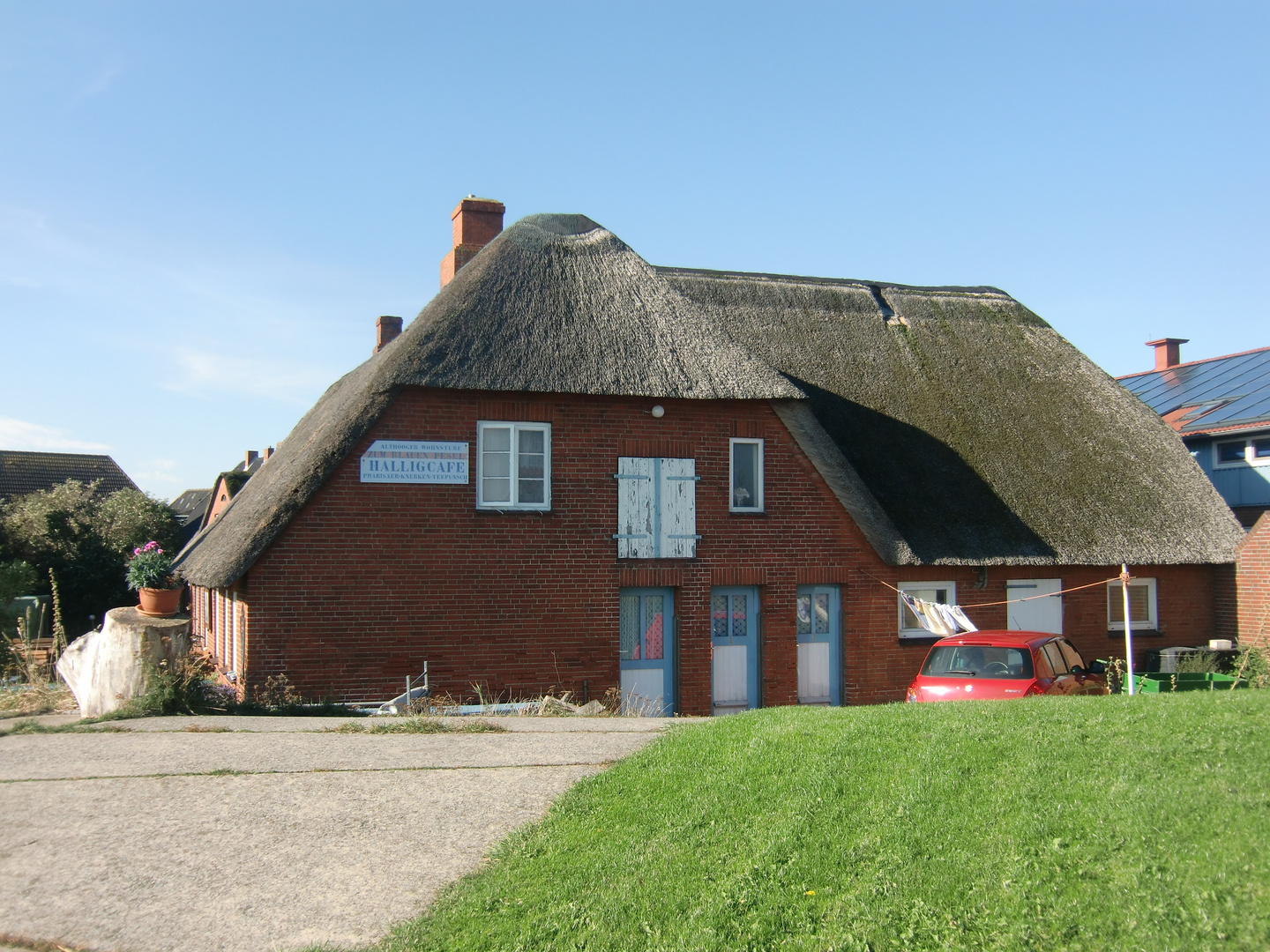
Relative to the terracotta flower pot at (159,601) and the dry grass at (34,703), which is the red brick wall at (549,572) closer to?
the terracotta flower pot at (159,601)

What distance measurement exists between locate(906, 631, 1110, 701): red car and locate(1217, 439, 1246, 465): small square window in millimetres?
9808

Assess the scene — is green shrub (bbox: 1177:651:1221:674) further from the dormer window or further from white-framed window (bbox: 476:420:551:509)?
white-framed window (bbox: 476:420:551:509)

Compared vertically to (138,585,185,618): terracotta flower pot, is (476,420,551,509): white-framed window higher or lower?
higher

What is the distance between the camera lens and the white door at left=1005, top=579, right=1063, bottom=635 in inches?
623

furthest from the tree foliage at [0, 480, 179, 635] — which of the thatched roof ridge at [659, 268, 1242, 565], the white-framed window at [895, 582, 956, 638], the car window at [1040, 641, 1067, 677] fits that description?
the car window at [1040, 641, 1067, 677]

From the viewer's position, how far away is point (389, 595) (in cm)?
1305

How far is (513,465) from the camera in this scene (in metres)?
13.8

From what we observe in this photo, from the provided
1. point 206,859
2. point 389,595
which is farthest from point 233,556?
point 206,859

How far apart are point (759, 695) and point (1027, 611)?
4.66 meters

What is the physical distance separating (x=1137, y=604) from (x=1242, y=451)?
17.2 feet

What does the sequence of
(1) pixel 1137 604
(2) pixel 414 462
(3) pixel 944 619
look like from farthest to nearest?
1. (1) pixel 1137 604
2. (3) pixel 944 619
3. (2) pixel 414 462

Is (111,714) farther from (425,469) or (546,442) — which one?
(546,442)

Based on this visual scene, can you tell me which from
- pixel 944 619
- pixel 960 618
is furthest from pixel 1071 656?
pixel 944 619

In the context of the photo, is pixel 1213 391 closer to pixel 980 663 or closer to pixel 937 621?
pixel 937 621
